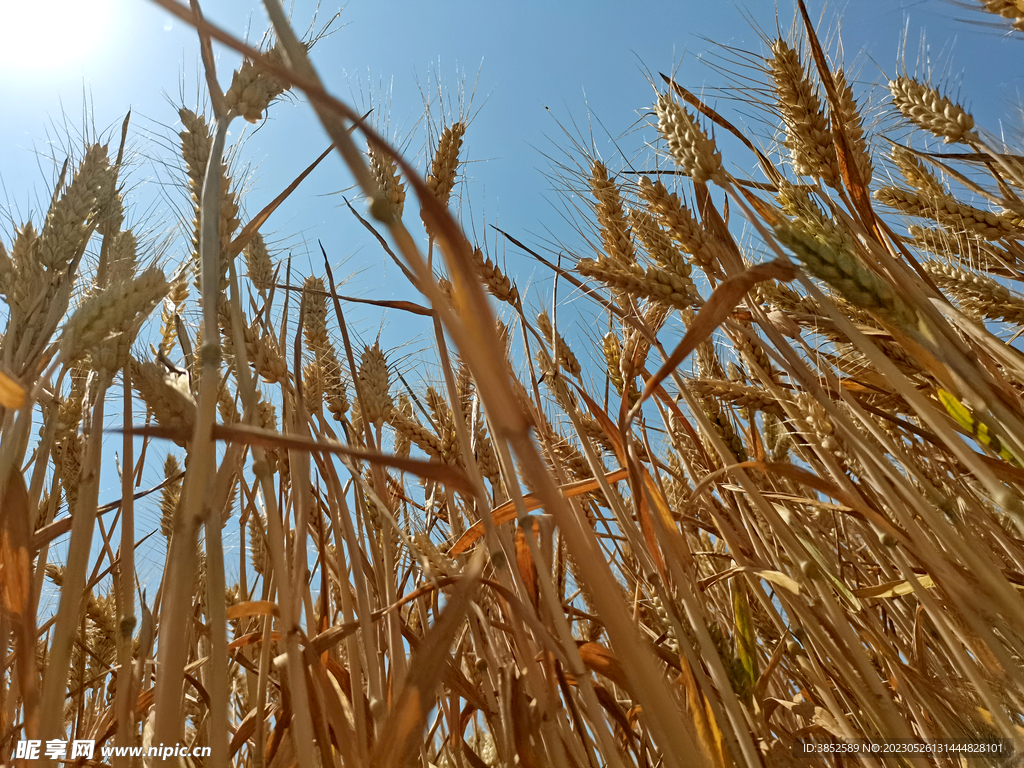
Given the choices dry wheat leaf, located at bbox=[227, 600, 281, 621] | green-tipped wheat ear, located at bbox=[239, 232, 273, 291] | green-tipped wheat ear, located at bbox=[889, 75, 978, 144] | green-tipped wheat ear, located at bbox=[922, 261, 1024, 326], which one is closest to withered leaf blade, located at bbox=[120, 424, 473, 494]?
dry wheat leaf, located at bbox=[227, 600, 281, 621]

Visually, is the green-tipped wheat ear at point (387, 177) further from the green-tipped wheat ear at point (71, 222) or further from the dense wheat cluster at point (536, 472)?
the green-tipped wheat ear at point (71, 222)

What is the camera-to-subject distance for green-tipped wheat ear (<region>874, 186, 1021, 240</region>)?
4.92 feet

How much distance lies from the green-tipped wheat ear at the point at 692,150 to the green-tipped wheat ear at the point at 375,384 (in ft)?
2.78

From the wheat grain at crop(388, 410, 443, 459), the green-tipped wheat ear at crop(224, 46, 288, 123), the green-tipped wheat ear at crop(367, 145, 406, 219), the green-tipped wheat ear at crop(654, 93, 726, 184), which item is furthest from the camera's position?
the wheat grain at crop(388, 410, 443, 459)

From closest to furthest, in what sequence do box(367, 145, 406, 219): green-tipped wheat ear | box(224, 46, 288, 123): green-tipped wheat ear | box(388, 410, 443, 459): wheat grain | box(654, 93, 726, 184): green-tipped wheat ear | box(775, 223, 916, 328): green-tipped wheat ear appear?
box(775, 223, 916, 328): green-tipped wheat ear, box(224, 46, 288, 123): green-tipped wheat ear, box(654, 93, 726, 184): green-tipped wheat ear, box(367, 145, 406, 219): green-tipped wheat ear, box(388, 410, 443, 459): wheat grain

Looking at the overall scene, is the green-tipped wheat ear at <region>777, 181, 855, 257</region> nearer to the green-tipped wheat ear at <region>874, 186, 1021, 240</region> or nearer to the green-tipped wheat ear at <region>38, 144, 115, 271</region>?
the green-tipped wheat ear at <region>874, 186, 1021, 240</region>

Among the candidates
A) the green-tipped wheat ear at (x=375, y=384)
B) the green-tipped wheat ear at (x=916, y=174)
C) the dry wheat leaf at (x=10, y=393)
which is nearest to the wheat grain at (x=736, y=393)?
the green-tipped wheat ear at (x=375, y=384)

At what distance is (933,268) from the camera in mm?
1500

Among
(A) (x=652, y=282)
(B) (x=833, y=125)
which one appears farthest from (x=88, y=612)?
(B) (x=833, y=125)

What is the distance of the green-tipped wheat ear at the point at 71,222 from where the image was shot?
3.41 ft

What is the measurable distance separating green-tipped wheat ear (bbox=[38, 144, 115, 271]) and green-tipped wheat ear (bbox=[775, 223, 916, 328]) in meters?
1.13

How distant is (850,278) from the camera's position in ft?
2.40

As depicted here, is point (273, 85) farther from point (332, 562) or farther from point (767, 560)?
point (767, 560)

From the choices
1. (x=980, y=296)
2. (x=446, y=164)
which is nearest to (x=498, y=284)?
(x=446, y=164)
